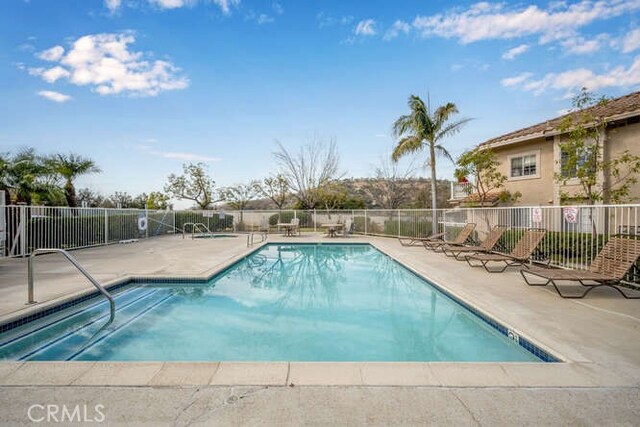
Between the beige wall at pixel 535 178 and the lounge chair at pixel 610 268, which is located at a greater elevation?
the beige wall at pixel 535 178

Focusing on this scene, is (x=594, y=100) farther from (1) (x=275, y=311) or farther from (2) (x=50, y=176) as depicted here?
(2) (x=50, y=176)

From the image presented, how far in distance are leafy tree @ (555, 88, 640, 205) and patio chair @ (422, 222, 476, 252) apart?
3.09 m

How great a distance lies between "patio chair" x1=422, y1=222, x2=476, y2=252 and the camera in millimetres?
10705

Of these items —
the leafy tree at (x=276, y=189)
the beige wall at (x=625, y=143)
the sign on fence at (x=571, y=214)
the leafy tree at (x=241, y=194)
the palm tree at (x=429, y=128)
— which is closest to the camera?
the sign on fence at (x=571, y=214)

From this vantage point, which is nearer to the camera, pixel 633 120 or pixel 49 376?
pixel 49 376

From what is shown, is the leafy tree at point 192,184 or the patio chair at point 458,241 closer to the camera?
the patio chair at point 458,241

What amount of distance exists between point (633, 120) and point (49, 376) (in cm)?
1590

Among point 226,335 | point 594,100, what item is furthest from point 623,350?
point 594,100

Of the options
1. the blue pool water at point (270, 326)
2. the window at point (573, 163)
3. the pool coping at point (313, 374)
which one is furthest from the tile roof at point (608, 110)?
the pool coping at point (313, 374)

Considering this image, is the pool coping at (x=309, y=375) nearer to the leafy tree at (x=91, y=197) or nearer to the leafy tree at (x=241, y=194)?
the leafy tree at (x=241, y=194)

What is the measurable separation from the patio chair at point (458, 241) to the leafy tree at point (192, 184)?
2228 centimetres

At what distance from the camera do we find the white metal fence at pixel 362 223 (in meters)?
7.57

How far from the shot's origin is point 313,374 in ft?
9.32

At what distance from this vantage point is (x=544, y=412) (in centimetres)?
229
